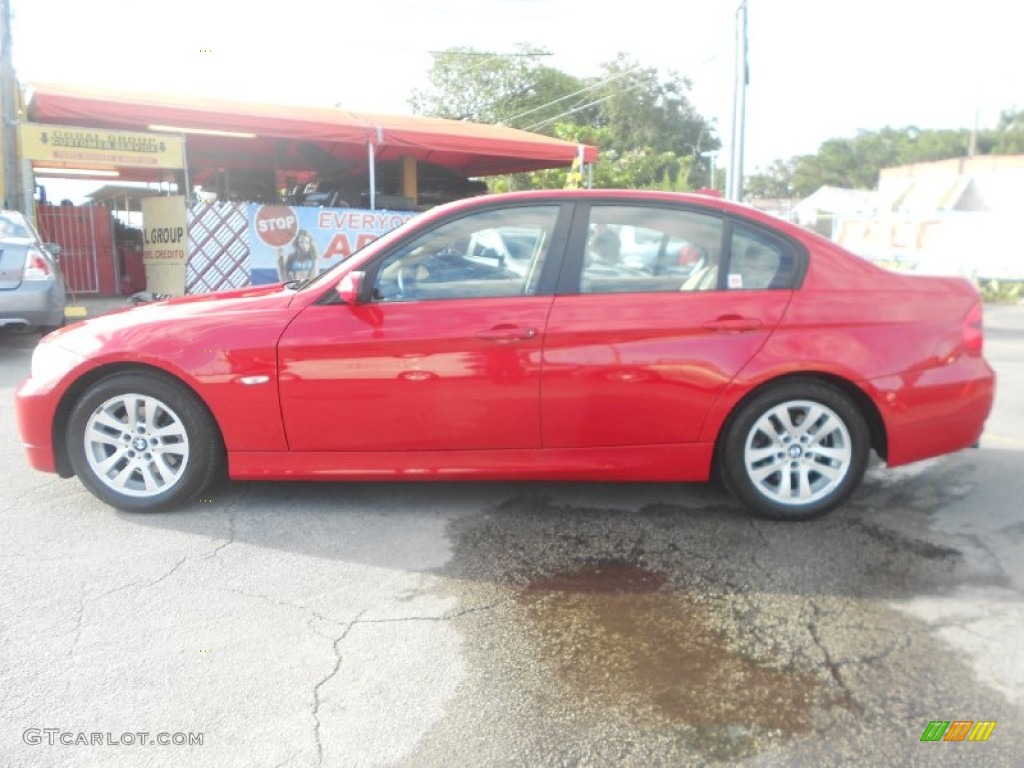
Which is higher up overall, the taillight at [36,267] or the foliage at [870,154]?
the foliage at [870,154]

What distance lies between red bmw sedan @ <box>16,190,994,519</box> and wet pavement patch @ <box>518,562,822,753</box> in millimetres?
781

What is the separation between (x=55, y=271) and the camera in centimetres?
899

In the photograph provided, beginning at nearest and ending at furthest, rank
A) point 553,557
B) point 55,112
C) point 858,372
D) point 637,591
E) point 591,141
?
point 637,591
point 553,557
point 858,372
point 55,112
point 591,141

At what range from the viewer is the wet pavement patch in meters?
2.51

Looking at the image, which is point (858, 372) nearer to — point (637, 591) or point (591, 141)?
point (637, 591)

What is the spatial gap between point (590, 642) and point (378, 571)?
39.8 inches

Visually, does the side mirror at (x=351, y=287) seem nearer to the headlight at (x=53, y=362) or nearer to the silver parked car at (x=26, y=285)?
the headlight at (x=53, y=362)

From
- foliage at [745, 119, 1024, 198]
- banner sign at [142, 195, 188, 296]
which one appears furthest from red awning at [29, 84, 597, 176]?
foliage at [745, 119, 1024, 198]

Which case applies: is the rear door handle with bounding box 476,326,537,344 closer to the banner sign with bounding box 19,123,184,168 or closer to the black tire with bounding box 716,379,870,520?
the black tire with bounding box 716,379,870,520

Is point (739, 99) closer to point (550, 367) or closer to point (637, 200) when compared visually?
point (637, 200)

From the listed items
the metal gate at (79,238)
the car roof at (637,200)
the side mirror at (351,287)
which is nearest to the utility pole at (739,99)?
the metal gate at (79,238)

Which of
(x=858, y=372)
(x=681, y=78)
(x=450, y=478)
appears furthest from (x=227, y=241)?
(x=681, y=78)

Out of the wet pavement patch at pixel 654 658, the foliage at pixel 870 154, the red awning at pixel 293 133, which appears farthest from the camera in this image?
the foliage at pixel 870 154

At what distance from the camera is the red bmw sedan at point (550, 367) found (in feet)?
12.4
